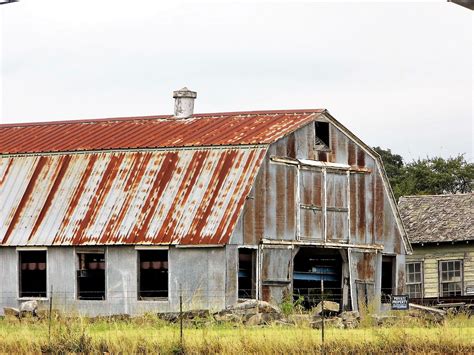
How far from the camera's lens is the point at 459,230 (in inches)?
1800

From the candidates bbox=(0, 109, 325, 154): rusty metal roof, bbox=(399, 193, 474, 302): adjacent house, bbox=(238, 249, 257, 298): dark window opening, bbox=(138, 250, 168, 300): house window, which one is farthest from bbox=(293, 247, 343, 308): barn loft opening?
bbox=(399, 193, 474, 302): adjacent house

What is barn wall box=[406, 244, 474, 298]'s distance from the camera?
150 feet

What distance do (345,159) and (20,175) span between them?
10.3 m

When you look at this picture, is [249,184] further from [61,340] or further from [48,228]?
[61,340]

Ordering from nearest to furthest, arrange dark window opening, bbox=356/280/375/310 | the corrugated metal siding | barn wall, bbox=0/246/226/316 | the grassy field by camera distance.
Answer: the grassy field < barn wall, bbox=0/246/226/316 < the corrugated metal siding < dark window opening, bbox=356/280/375/310

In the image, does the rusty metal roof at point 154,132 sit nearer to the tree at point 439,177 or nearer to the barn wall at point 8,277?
the barn wall at point 8,277

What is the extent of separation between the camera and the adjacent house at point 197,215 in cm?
3694

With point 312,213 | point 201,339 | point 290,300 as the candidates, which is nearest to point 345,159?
point 312,213

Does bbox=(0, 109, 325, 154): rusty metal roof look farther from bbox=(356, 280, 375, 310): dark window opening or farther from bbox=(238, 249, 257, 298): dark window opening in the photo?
bbox=(356, 280, 375, 310): dark window opening

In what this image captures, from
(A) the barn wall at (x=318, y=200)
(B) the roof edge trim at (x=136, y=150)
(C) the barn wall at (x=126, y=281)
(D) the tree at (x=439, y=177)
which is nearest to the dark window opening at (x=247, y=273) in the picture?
(A) the barn wall at (x=318, y=200)

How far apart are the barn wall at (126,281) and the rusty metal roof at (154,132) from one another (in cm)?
381

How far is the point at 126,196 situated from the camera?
128 feet

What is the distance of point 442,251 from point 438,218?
1475mm

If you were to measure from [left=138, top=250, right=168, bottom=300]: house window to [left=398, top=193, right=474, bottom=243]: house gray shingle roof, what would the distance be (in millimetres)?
12145
